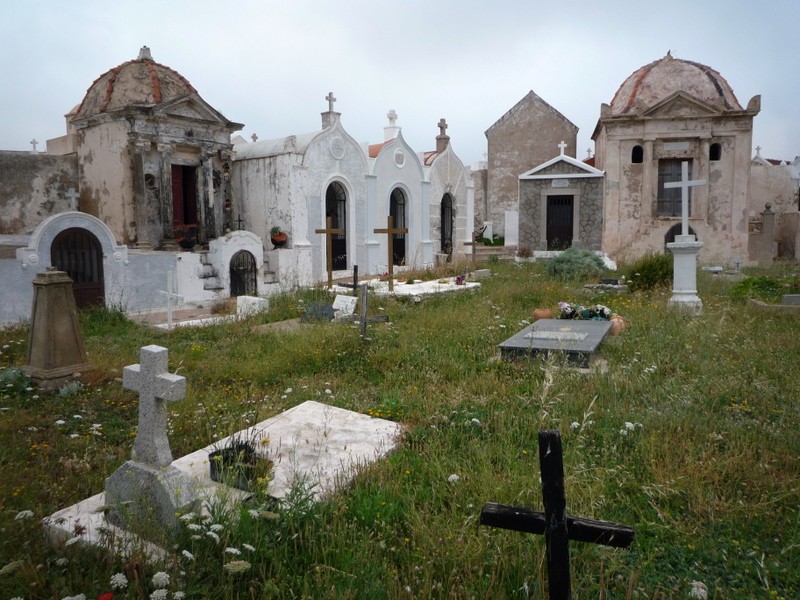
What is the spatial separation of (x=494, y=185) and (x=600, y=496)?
87.1ft

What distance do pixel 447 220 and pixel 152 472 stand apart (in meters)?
21.4

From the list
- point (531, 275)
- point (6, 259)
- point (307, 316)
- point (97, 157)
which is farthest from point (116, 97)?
point (531, 275)

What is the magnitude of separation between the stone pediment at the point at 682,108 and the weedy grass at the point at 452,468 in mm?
15513

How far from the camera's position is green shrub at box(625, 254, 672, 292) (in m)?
12.6

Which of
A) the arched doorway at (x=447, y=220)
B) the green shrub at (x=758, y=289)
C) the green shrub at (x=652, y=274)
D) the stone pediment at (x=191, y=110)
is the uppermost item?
the stone pediment at (x=191, y=110)

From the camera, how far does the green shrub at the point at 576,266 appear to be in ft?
49.8

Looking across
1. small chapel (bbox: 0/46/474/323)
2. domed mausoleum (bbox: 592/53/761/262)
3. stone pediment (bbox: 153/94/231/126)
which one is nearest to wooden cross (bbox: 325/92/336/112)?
small chapel (bbox: 0/46/474/323)

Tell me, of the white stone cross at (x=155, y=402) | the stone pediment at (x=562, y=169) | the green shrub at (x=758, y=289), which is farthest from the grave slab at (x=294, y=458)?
the stone pediment at (x=562, y=169)

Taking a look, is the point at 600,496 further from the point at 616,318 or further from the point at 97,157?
the point at 97,157

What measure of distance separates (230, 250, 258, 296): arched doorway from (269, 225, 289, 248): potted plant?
5.05 ft

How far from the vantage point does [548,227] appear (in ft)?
71.8

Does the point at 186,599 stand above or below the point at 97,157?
below

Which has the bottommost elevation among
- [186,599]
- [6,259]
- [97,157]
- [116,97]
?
[186,599]

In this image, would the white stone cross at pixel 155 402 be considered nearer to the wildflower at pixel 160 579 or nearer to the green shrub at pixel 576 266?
the wildflower at pixel 160 579
